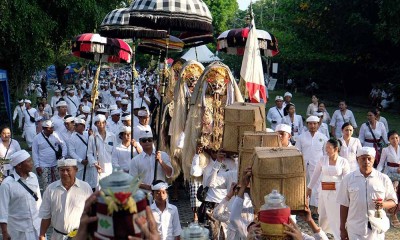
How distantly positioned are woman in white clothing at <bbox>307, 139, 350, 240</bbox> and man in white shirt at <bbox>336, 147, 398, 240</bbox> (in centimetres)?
187

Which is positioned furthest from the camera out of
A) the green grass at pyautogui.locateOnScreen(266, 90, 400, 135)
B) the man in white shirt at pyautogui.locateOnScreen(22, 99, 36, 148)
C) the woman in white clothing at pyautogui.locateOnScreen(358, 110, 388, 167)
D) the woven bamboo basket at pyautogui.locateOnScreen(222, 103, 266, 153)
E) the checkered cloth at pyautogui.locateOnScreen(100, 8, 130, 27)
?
the green grass at pyautogui.locateOnScreen(266, 90, 400, 135)

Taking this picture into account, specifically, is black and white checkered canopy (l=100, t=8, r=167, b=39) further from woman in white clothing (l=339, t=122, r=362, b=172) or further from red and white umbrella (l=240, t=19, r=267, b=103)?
woman in white clothing (l=339, t=122, r=362, b=172)

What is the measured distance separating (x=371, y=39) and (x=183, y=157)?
942 inches

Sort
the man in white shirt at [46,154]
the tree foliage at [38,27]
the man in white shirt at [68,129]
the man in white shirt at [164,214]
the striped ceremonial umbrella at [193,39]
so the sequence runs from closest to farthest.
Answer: the man in white shirt at [164,214], the man in white shirt at [46,154], the man in white shirt at [68,129], the striped ceremonial umbrella at [193,39], the tree foliage at [38,27]

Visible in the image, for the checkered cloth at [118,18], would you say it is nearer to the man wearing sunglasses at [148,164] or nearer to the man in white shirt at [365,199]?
the man wearing sunglasses at [148,164]

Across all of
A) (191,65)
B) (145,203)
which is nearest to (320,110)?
(191,65)

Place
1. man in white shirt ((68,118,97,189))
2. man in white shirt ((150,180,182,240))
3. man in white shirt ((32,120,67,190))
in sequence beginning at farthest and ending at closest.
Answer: man in white shirt ((32,120,67,190)), man in white shirt ((68,118,97,189)), man in white shirt ((150,180,182,240))

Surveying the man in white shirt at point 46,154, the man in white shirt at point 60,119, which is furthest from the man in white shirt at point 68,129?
the man in white shirt at point 60,119

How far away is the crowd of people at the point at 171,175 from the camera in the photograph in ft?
22.6

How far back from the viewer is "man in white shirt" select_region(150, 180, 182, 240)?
22.5 feet

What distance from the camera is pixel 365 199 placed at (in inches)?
287

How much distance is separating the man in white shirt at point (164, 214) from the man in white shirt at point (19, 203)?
1.52 m

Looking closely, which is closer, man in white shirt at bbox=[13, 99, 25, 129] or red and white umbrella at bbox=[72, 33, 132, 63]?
red and white umbrella at bbox=[72, 33, 132, 63]

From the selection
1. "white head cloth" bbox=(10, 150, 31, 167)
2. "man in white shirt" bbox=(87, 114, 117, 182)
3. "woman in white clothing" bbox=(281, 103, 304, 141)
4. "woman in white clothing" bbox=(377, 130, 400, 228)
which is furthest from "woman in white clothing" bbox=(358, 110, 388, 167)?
"white head cloth" bbox=(10, 150, 31, 167)
